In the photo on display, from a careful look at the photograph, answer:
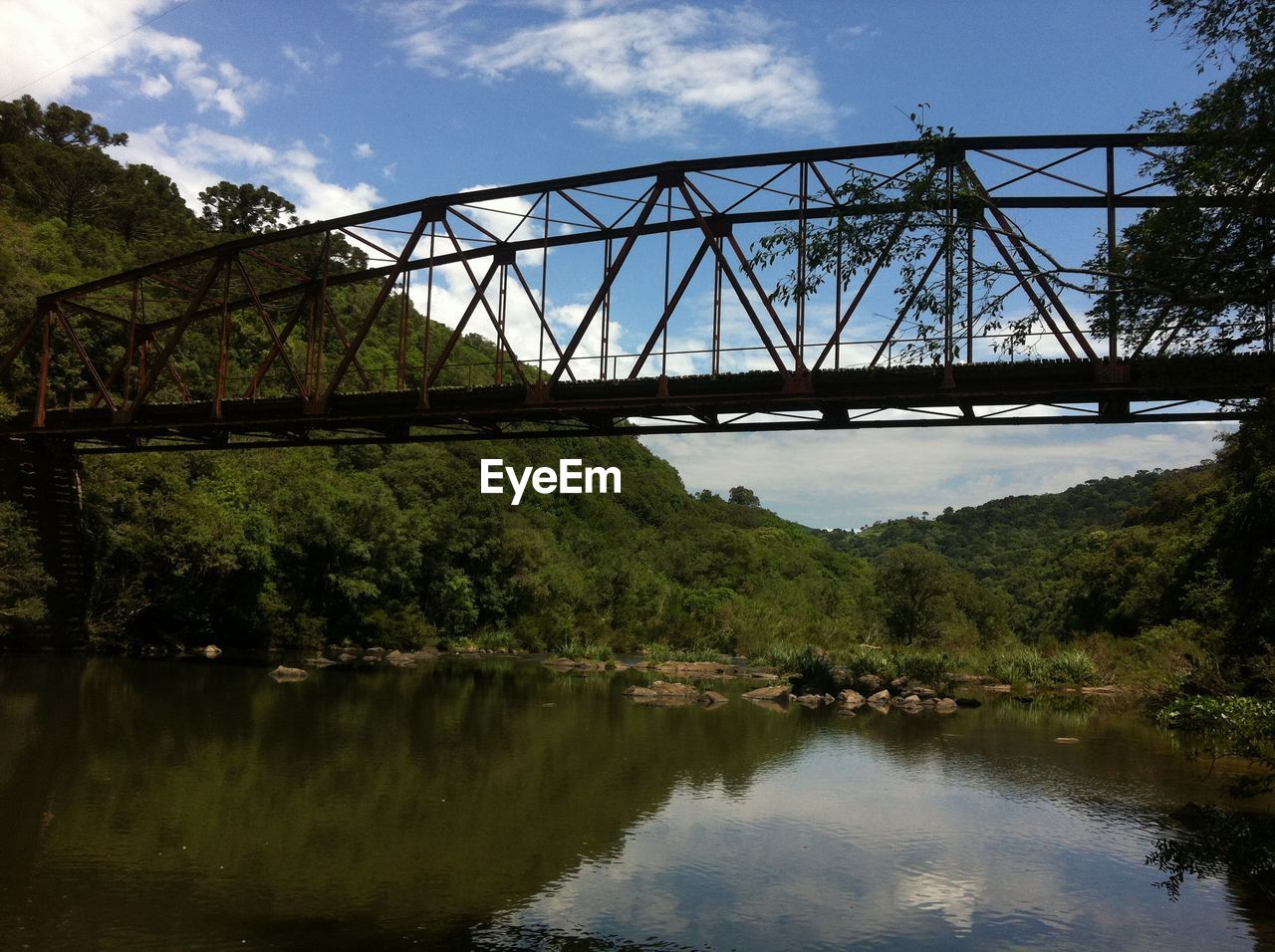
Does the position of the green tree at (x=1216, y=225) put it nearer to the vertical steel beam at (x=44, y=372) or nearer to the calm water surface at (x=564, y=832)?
the calm water surface at (x=564, y=832)

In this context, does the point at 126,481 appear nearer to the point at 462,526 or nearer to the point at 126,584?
the point at 126,584

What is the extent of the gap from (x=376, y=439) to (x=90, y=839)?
14773 mm

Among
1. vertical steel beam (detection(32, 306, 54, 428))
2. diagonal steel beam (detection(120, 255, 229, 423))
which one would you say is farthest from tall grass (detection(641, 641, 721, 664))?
vertical steel beam (detection(32, 306, 54, 428))

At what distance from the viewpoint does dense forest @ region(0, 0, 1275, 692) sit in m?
10.6

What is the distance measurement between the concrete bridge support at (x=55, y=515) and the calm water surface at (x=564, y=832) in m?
9.41

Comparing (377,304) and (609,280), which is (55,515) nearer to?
(377,304)

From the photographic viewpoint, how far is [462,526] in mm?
59531

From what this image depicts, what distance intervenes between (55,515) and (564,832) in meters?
30.3

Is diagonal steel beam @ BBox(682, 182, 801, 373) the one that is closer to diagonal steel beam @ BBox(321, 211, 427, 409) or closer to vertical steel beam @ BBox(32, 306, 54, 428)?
diagonal steel beam @ BBox(321, 211, 427, 409)

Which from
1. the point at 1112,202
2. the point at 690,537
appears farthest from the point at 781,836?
the point at 690,537

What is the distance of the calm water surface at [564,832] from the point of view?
42.1ft

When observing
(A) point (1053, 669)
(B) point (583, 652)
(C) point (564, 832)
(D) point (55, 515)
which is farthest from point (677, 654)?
(C) point (564, 832)

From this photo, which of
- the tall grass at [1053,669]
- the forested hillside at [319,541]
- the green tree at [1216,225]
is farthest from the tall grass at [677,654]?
the green tree at [1216,225]

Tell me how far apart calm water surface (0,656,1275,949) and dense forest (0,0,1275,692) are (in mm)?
4856
